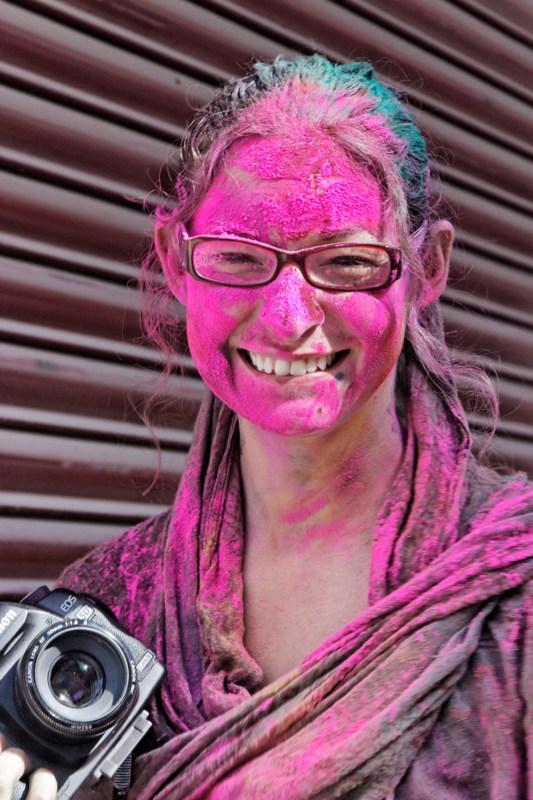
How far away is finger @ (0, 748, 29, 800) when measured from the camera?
55.7 inches

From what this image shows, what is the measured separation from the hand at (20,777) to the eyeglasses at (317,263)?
2.63 feet

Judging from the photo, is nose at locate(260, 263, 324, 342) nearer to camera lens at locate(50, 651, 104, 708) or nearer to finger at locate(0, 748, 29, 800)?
camera lens at locate(50, 651, 104, 708)

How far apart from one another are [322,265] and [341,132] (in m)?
0.24

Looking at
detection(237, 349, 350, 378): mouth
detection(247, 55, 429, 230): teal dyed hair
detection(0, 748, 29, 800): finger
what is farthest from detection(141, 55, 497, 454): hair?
detection(0, 748, 29, 800): finger

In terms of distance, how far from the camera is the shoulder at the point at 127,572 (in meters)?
1.87

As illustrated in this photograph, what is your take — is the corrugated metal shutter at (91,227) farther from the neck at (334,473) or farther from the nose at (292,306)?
the nose at (292,306)

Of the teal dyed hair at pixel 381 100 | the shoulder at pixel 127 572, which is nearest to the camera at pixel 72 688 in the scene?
the shoulder at pixel 127 572

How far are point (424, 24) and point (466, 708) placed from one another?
2.49 m

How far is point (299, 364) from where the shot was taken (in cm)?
160

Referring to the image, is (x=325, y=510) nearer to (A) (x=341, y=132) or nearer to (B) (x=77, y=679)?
(B) (x=77, y=679)

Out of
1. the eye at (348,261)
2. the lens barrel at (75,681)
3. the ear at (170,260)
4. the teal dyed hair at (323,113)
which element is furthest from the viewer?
the ear at (170,260)

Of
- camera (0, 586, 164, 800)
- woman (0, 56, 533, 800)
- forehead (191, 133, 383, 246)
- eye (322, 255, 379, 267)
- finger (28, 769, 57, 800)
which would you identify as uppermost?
forehead (191, 133, 383, 246)

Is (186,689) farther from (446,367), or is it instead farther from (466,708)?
(446,367)

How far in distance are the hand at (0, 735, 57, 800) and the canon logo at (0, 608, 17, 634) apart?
0.18 meters
